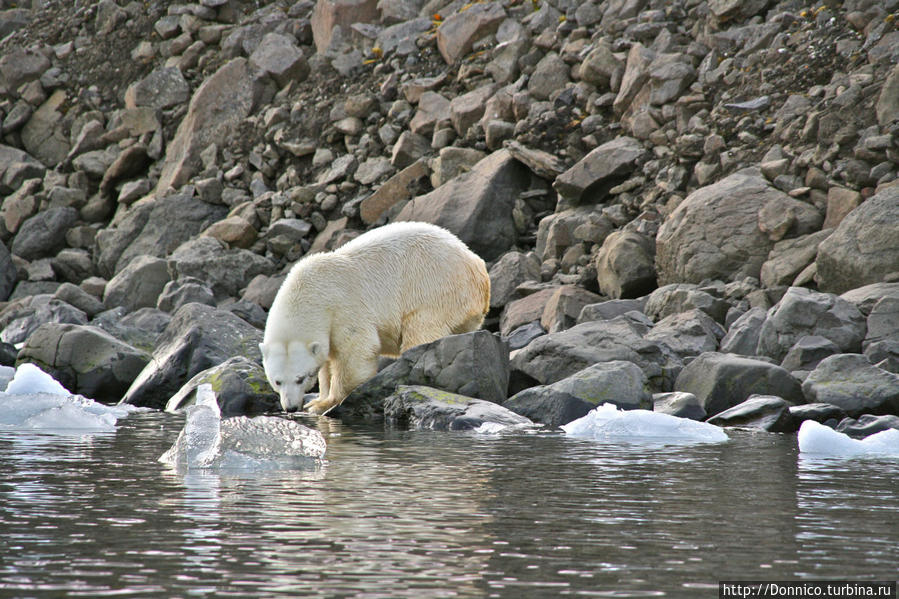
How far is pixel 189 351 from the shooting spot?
1346 cm

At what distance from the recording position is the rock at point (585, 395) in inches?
413

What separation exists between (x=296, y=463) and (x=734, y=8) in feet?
50.0

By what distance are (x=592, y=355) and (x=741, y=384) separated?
5.63ft

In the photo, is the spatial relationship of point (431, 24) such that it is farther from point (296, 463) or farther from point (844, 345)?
point (296, 463)

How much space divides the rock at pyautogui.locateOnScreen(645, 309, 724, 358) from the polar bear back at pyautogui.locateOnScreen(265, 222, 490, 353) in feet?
7.20

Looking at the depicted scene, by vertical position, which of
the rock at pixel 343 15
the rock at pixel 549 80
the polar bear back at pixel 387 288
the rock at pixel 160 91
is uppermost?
the rock at pixel 343 15

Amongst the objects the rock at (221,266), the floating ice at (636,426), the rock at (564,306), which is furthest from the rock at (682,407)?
the rock at (221,266)

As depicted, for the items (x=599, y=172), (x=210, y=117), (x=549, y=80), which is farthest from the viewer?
(x=210, y=117)

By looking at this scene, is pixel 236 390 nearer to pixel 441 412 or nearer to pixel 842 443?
pixel 441 412

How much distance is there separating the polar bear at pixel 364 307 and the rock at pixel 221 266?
9.37 meters

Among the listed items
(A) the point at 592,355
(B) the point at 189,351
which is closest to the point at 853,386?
(A) the point at 592,355

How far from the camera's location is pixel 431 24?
2492 cm

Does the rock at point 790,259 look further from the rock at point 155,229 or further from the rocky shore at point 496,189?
the rock at point 155,229

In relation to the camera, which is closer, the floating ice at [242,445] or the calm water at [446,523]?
the calm water at [446,523]
